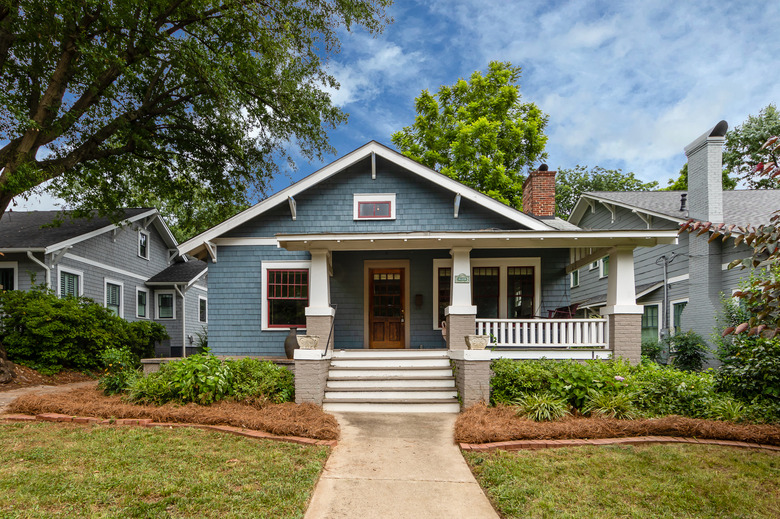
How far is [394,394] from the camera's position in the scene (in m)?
8.23

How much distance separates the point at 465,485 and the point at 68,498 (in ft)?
12.0

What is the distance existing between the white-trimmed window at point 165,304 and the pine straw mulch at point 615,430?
700 inches

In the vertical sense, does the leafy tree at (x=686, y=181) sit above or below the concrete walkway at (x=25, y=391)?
above

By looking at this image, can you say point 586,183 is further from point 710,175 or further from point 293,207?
point 293,207

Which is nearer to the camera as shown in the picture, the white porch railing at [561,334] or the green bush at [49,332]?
the white porch railing at [561,334]

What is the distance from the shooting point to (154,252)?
20891 millimetres

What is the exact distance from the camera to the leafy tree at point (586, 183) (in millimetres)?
32844

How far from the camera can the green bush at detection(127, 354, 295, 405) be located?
291 inches

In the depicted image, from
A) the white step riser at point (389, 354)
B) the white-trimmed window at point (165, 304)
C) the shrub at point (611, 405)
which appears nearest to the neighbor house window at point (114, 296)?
the white-trimmed window at point (165, 304)

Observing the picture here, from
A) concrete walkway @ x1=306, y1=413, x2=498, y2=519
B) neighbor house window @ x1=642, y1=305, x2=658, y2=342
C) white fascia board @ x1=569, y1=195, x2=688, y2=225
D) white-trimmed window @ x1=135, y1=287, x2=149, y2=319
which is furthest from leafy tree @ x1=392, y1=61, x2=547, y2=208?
concrete walkway @ x1=306, y1=413, x2=498, y2=519

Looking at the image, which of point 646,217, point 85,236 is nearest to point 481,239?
point 646,217

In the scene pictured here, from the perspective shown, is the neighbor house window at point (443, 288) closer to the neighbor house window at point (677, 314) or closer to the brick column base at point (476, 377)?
the brick column base at point (476, 377)

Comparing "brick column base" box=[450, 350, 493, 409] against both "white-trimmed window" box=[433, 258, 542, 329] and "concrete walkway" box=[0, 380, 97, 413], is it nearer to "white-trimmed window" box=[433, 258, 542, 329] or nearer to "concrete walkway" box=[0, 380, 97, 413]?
"white-trimmed window" box=[433, 258, 542, 329]

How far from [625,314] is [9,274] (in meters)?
17.2
